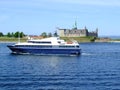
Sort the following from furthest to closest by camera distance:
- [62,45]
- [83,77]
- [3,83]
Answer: [62,45] < [83,77] < [3,83]

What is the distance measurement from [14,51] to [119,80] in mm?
70577

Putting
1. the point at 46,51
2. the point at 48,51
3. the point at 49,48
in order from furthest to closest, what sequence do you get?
the point at 49,48 → the point at 46,51 → the point at 48,51

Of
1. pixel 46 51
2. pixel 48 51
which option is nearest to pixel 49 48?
pixel 48 51

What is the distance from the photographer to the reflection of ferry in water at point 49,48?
12384 cm

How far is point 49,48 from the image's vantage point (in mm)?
124625

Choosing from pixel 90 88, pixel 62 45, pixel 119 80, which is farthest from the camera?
pixel 62 45

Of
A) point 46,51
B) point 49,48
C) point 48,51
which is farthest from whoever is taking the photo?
point 49,48

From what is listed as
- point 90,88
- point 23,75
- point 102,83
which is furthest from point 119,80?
point 23,75

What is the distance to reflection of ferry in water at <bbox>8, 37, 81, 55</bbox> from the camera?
123838 mm

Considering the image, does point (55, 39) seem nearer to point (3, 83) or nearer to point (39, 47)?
point (39, 47)

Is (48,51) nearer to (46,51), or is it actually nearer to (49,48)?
(46,51)

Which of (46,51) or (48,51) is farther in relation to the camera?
(46,51)

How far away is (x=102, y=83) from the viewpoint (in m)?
57.3

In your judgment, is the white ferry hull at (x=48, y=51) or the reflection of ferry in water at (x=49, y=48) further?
the reflection of ferry in water at (x=49, y=48)
